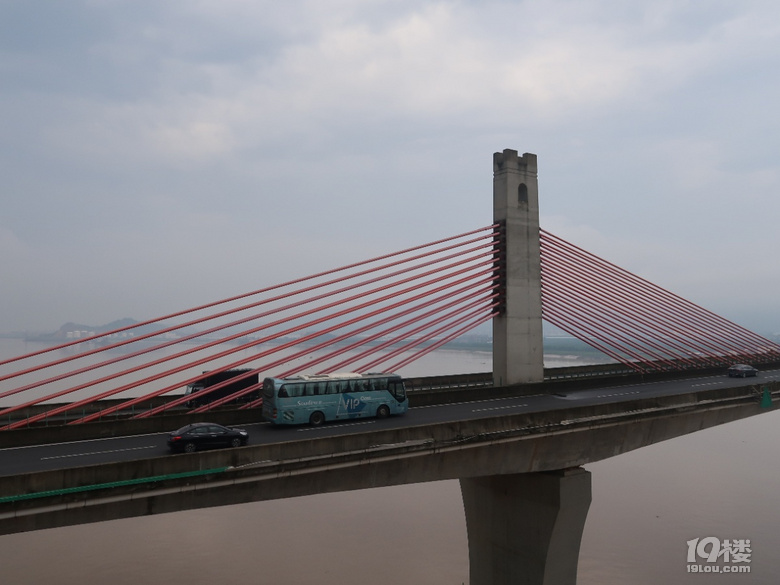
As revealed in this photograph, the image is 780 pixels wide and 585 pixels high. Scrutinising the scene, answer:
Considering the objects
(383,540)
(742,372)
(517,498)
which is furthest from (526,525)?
(742,372)

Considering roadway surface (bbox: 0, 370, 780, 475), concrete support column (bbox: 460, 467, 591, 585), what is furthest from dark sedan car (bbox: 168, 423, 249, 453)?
concrete support column (bbox: 460, 467, 591, 585)

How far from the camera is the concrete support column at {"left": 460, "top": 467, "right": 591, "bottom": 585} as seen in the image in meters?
19.5

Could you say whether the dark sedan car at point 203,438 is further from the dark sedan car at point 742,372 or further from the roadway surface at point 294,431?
the dark sedan car at point 742,372

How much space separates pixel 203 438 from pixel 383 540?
1458 centimetres

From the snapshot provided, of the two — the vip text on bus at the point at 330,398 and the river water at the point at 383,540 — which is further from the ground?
the vip text on bus at the point at 330,398

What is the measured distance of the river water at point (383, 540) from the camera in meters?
24.2

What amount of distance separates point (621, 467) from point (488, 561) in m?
23.6

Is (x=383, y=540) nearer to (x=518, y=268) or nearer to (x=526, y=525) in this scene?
(x=526, y=525)

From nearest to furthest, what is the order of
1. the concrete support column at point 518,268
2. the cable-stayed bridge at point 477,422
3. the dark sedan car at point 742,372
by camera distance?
the cable-stayed bridge at point 477,422 < the concrete support column at point 518,268 < the dark sedan car at point 742,372

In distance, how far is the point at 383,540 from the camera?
90.8 ft

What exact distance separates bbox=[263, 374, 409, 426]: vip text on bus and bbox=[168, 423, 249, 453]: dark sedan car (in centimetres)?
344

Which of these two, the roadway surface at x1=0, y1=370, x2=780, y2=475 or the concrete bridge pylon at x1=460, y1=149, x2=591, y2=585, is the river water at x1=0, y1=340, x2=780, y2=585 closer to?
the concrete bridge pylon at x1=460, y1=149, x2=591, y2=585
